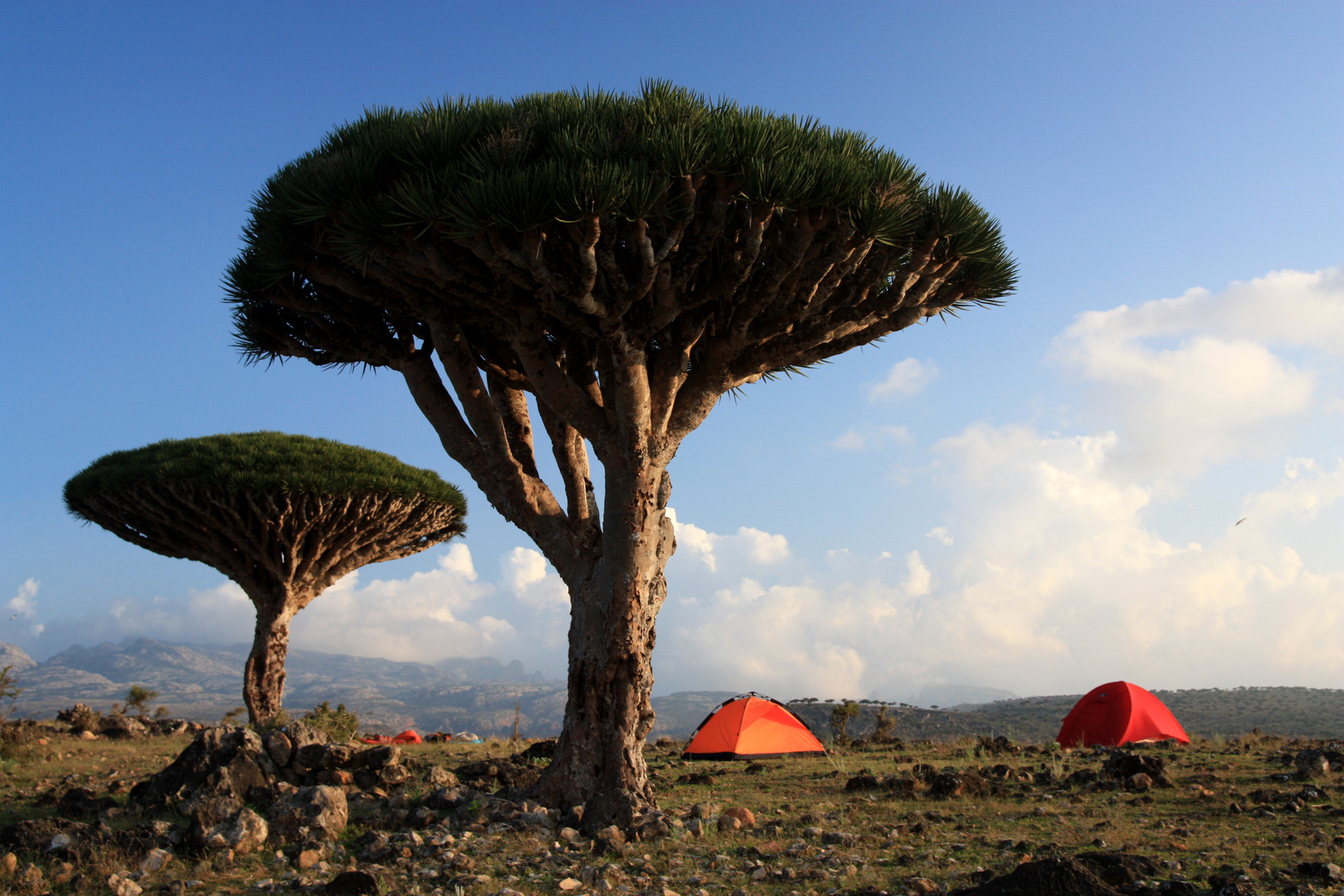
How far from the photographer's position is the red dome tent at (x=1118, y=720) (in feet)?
45.4

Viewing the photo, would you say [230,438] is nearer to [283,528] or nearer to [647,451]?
[283,528]

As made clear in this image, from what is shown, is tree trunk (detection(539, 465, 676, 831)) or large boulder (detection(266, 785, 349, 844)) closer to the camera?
large boulder (detection(266, 785, 349, 844))

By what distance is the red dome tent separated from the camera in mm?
13828

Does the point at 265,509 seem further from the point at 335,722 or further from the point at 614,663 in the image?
the point at 614,663

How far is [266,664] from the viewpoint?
55.8 ft

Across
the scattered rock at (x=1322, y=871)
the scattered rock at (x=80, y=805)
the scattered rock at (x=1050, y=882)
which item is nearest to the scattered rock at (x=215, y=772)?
the scattered rock at (x=80, y=805)

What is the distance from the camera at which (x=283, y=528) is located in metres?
16.5

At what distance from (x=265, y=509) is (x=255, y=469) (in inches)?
32.8

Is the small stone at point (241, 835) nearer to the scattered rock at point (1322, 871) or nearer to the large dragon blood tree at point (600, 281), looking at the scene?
the large dragon blood tree at point (600, 281)

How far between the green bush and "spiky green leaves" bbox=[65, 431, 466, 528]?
4.18 m

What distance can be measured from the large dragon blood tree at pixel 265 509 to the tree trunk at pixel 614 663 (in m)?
9.97

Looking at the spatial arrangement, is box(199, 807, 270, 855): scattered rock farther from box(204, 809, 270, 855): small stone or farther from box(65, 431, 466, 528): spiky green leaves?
box(65, 431, 466, 528): spiky green leaves

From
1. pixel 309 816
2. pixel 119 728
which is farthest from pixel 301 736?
pixel 119 728

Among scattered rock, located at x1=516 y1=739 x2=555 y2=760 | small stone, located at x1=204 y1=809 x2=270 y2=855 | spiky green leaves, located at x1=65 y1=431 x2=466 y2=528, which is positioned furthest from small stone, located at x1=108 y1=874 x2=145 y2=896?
spiky green leaves, located at x1=65 y1=431 x2=466 y2=528
